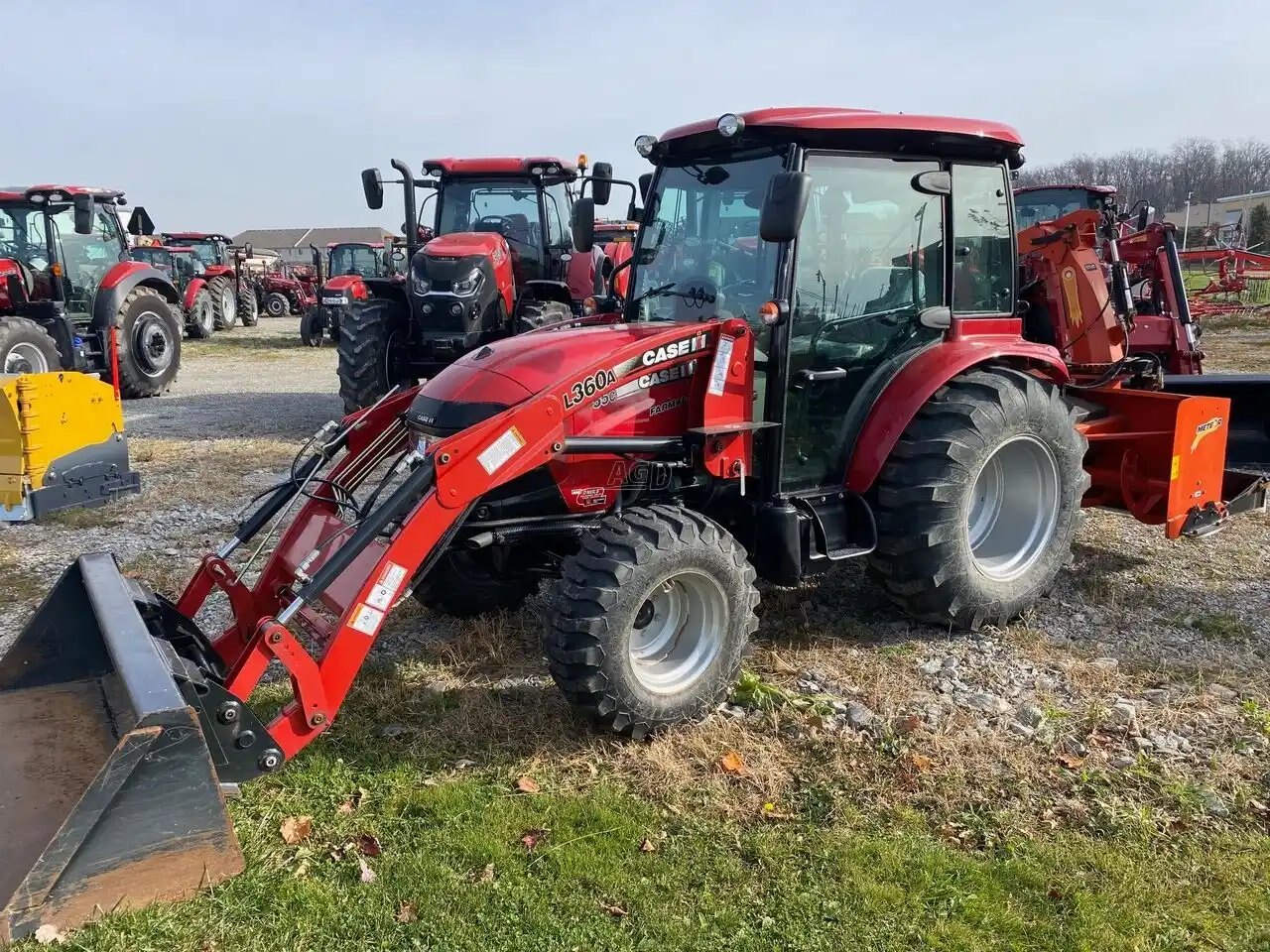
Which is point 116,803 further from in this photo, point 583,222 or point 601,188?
point 601,188

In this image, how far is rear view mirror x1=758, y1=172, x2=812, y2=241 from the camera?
3611 mm

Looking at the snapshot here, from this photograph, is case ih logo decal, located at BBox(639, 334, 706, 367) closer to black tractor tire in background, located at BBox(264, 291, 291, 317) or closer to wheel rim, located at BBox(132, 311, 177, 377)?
wheel rim, located at BBox(132, 311, 177, 377)

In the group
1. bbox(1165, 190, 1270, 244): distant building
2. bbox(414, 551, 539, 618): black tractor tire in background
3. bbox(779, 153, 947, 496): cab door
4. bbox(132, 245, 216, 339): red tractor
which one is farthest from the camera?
bbox(1165, 190, 1270, 244): distant building

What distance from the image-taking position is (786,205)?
362 cm

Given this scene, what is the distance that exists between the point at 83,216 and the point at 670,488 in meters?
11.2

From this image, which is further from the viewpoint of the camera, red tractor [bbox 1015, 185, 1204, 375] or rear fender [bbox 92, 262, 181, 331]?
rear fender [bbox 92, 262, 181, 331]

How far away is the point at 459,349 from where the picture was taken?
9.66 metres

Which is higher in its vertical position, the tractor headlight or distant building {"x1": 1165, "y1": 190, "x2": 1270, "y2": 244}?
distant building {"x1": 1165, "y1": 190, "x2": 1270, "y2": 244}

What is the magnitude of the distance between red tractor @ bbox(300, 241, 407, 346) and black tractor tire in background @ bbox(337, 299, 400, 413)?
0.73m

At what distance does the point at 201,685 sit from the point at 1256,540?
20.2 feet

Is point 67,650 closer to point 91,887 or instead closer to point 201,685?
point 201,685

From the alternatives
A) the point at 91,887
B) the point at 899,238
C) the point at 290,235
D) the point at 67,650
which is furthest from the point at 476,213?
the point at 290,235

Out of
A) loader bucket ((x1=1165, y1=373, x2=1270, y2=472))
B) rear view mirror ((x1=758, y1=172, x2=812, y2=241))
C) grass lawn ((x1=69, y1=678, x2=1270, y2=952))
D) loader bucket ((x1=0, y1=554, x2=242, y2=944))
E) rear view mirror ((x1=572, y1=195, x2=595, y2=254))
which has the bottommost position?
grass lawn ((x1=69, y1=678, x2=1270, y2=952))

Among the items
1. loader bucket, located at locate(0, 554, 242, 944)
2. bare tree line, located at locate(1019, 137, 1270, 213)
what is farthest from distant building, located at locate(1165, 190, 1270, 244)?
loader bucket, located at locate(0, 554, 242, 944)
